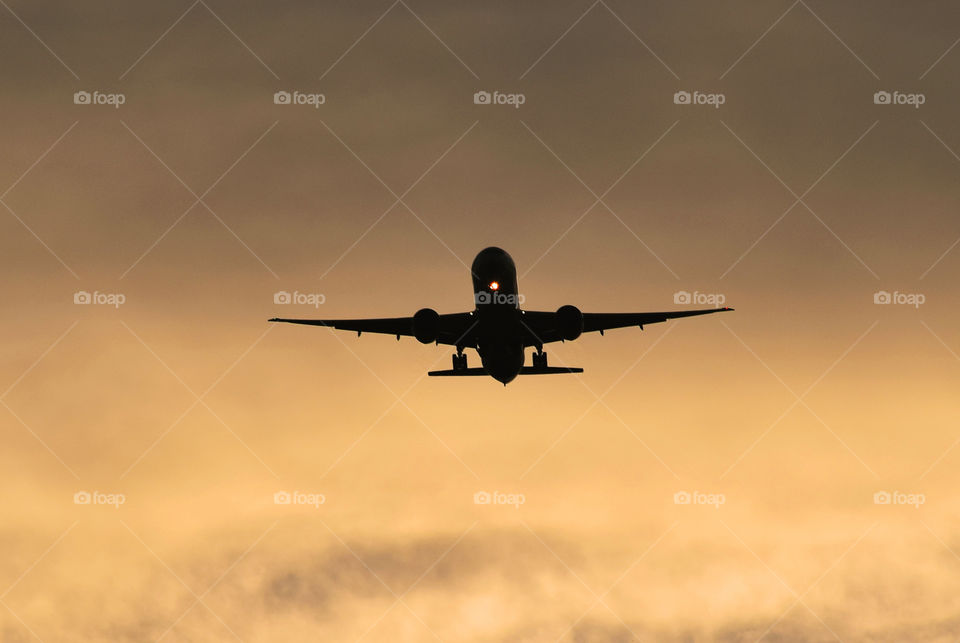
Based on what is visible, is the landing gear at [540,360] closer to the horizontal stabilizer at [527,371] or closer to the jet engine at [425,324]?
the horizontal stabilizer at [527,371]

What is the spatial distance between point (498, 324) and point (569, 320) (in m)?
4.33

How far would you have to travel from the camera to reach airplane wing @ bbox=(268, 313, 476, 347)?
2852 inches

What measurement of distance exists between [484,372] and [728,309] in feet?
49.5

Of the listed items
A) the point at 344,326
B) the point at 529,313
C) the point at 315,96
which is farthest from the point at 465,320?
the point at 315,96

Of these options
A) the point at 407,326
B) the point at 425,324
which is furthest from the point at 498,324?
the point at 407,326

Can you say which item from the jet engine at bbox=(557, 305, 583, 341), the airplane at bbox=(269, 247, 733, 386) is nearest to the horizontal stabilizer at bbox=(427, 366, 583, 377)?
the airplane at bbox=(269, 247, 733, 386)

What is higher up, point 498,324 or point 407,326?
point 407,326

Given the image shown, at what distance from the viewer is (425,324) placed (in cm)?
7031

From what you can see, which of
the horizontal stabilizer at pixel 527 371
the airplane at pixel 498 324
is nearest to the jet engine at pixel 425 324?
the airplane at pixel 498 324

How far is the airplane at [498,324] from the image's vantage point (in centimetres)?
6938

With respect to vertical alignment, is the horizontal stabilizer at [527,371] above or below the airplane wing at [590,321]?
below

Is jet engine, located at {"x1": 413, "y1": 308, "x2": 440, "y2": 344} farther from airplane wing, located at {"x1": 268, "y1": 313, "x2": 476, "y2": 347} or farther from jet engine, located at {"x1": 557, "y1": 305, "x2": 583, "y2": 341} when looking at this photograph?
jet engine, located at {"x1": 557, "y1": 305, "x2": 583, "y2": 341}

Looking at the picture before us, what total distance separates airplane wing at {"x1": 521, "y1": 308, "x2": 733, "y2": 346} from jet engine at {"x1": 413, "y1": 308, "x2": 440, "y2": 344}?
5455 millimetres

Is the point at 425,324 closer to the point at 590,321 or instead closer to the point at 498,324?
the point at 498,324
